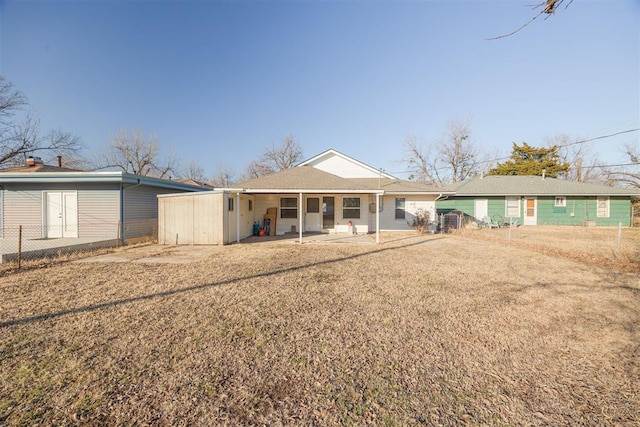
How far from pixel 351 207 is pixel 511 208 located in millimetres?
12967

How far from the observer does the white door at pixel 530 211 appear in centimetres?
1886

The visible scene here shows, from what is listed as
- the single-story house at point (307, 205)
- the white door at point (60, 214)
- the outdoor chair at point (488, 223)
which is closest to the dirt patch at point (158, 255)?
the single-story house at point (307, 205)

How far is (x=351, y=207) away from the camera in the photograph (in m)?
14.4

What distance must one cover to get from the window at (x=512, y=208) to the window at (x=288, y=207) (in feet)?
50.9

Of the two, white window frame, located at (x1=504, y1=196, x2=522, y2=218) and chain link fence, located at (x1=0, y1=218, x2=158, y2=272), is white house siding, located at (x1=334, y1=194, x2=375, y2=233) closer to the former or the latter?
chain link fence, located at (x1=0, y1=218, x2=158, y2=272)

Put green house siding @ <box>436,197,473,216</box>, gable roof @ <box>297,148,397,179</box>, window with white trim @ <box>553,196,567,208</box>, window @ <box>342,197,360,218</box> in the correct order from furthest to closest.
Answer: green house siding @ <box>436,197,473,216</box>
window with white trim @ <box>553,196,567,208</box>
gable roof @ <box>297,148,397,179</box>
window @ <box>342,197,360,218</box>

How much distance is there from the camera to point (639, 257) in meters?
7.44

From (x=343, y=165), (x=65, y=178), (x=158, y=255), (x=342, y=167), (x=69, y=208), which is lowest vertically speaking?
(x=158, y=255)

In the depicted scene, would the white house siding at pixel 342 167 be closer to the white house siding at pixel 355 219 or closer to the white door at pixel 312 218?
the white house siding at pixel 355 219

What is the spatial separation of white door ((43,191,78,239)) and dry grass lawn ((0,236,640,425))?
6.35 m

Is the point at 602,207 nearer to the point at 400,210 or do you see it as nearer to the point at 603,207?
the point at 603,207

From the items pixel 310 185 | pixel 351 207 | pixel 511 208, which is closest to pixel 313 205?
pixel 351 207

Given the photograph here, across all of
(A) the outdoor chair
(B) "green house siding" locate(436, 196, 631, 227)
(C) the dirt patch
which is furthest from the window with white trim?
(C) the dirt patch

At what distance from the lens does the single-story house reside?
10.7 meters
